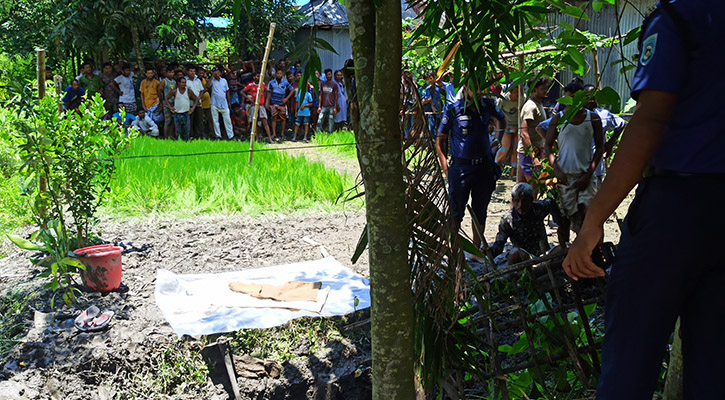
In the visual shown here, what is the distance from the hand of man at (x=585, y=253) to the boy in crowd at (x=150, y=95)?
11.9 meters

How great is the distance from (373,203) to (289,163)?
6.44 m

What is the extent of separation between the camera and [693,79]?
1.44 metres

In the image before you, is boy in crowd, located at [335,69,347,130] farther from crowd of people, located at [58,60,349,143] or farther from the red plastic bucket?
the red plastic bucket

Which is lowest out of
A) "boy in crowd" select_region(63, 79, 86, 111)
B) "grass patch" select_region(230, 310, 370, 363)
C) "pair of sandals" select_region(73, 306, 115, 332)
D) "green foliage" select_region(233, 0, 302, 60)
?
"grass patch" select_region(230, 310, 370, 363)

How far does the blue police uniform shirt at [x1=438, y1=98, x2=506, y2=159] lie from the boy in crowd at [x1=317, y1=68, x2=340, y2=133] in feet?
30.7

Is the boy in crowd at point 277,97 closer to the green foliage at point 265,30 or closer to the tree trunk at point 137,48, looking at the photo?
the green foliage at point 265,30

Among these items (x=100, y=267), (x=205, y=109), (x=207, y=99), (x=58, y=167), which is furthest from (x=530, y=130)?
(x=205, y=109)

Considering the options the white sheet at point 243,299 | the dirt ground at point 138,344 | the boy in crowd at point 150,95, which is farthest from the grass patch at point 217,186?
the boy in crowd at point 150,95

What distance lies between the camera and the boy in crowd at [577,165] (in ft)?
16.5

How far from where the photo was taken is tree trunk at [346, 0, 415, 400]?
1507mm

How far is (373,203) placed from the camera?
156 centimetres

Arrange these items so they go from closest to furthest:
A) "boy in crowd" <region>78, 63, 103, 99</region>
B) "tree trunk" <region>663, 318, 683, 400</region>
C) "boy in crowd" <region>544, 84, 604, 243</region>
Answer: "tree trunk" <region>663, 318, 683, 400</region>, "boy in crowd" <region>544, 84, 604, 243</region>, "boy in crowd" <region>78, 63, 103, 99</region>

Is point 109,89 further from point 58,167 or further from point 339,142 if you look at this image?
point 58,167

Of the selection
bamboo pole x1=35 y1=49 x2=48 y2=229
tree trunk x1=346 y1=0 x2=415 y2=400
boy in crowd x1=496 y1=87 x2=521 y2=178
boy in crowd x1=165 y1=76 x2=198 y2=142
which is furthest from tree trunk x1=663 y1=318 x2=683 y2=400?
boy in crowd x1=165 y1=76 x2=198 y2=142
